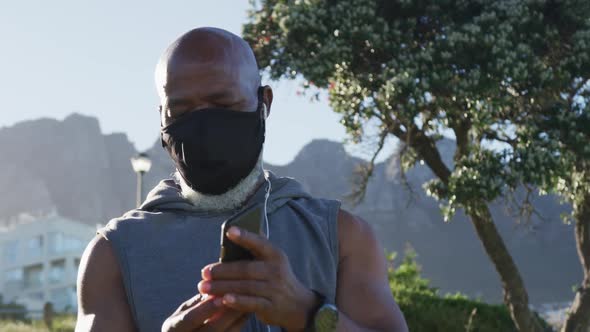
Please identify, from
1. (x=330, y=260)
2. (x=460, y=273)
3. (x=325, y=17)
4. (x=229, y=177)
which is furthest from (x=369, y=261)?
(x=460, y=273)

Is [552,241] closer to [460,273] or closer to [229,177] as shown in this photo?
[460,273]

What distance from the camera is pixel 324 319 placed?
75.4 inches

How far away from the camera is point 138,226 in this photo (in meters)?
2.51

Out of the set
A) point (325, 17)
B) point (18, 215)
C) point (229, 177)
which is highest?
point (325, 17)

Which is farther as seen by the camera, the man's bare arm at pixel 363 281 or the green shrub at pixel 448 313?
the green shrub at pixel 448 313

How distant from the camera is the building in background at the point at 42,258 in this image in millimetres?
63969

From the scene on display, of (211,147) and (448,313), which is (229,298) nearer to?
(211,147)

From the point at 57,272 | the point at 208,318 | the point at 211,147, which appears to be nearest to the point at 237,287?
the point at 208,318

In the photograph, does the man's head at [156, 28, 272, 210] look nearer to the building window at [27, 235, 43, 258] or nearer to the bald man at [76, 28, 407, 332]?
the bald man at [76, 28, 407, 332]

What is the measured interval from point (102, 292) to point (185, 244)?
1.01 feet

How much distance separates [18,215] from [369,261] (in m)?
162

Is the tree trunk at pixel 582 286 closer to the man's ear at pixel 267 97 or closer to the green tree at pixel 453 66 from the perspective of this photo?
the green tree at pixel 453 66

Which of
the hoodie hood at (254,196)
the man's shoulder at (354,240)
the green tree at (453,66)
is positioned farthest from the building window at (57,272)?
the man's shoulder at (354,240)

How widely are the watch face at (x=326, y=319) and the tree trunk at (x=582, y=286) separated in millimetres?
15203
